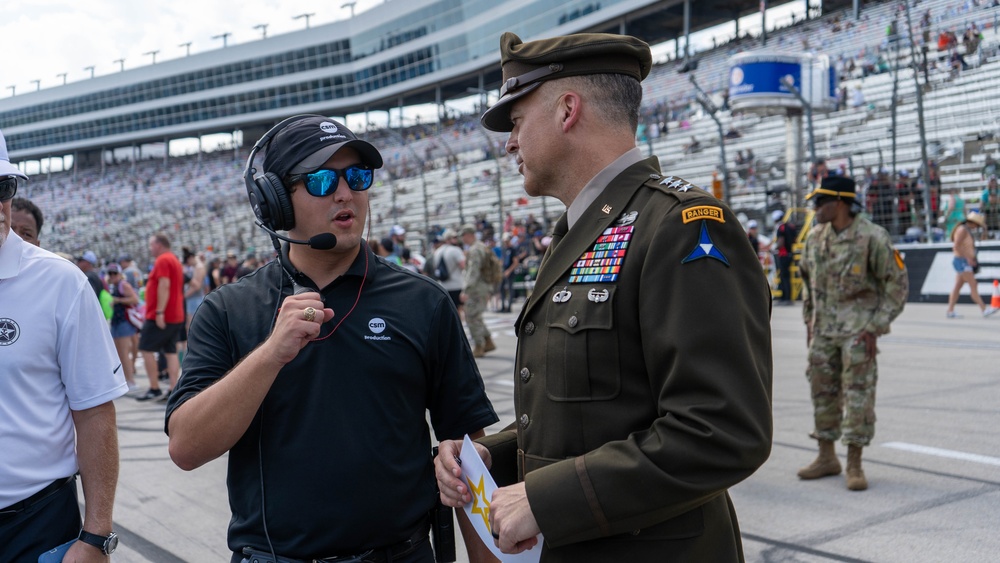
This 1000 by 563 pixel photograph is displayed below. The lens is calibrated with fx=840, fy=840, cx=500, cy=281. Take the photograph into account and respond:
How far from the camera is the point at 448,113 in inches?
2394

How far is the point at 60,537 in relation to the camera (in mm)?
2188

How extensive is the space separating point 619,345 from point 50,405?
1.55 metres

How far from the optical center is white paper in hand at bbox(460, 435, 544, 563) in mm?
1636

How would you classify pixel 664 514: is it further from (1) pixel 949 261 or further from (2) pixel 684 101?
(2) pixel 684 101

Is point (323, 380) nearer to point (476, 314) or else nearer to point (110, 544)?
point (110, 544)

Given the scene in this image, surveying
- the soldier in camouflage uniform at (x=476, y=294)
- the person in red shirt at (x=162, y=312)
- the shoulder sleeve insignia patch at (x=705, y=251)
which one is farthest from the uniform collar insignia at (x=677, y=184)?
the soldier in camouflage uniform at (x=476, y=294)

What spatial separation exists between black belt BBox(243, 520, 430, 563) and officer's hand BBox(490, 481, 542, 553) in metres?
0.54

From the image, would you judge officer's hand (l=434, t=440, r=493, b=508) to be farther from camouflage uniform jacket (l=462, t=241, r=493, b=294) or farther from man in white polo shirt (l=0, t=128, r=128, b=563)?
camouflage uniform jacket (l=462, t=241, r=493, b=294)

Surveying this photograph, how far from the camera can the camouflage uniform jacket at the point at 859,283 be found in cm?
532

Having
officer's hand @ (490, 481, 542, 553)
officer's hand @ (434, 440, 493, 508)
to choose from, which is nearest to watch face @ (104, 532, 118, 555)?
officer's hand @ (434, 440, 493, 508)

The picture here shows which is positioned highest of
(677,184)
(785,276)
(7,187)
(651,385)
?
(7,187)

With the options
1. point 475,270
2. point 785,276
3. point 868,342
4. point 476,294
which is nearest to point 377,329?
point 868,342

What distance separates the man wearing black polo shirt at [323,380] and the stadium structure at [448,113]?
375 inches

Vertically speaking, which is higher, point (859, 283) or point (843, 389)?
point (859, 283)
